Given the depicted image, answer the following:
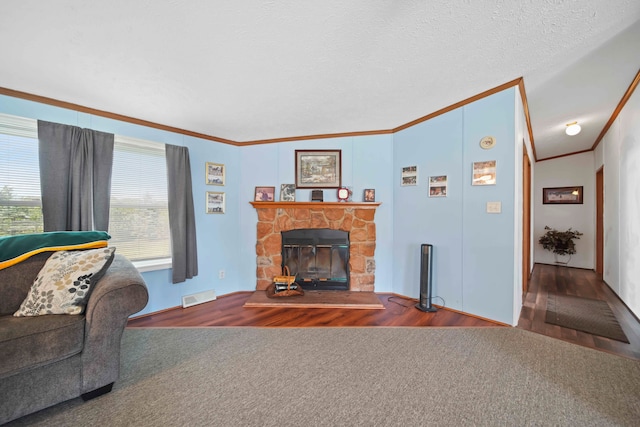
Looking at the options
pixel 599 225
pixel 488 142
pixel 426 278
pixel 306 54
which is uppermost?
pixel 306 54

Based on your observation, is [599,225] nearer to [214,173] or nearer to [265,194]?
[265,194]

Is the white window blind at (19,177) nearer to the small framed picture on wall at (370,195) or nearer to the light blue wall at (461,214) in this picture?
the small framed picture on wall at (370,195)

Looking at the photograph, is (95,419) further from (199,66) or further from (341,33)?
(341,33)

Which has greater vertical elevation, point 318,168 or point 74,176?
point 318,168

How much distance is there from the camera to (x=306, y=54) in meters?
1.70

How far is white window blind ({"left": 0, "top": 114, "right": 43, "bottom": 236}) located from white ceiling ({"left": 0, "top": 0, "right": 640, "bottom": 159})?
35cm

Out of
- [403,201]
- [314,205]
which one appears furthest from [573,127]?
[314,205]

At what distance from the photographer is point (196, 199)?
121 inches

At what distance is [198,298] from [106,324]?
163 centimetres

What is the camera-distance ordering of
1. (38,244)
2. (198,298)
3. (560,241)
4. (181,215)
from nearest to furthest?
(38,244) → (181,215) → (198,298) → (560,241)

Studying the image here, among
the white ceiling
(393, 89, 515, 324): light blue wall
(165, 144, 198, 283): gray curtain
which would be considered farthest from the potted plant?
(165, 144, 198, 283): gray curtain

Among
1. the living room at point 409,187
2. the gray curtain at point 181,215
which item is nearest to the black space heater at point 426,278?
the living room at point 409,187

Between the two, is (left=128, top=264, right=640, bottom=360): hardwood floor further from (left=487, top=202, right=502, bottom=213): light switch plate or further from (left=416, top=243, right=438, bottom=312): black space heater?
(left=487, top=202, right=502, bottom=213): light switch plate

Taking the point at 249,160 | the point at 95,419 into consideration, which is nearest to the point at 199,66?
the point at 249,160
